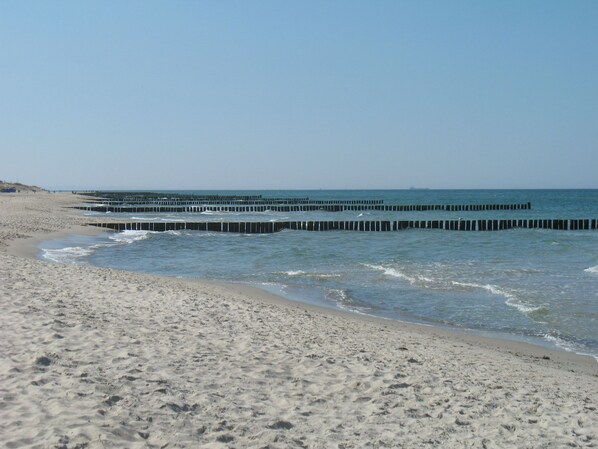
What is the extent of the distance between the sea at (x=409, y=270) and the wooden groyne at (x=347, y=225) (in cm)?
130

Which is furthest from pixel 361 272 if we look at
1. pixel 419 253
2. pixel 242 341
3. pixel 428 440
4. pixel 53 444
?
pixel 53 444

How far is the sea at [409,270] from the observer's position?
41.0ft

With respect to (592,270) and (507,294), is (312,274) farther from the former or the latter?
(592,270)

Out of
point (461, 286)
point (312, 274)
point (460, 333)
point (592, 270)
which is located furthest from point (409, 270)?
Result: point (460, 333)

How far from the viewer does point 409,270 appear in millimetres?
19812

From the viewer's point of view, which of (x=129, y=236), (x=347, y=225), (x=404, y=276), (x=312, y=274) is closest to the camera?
(x=404, y=276)

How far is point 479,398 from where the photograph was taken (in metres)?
6.31

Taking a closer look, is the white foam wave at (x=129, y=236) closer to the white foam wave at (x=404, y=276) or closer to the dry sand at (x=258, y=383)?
the white foam wave at (x=404, y=276)

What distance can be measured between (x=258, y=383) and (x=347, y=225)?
109 feet

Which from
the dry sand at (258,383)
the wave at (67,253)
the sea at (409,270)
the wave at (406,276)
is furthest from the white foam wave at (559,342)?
the wave at (67,253)

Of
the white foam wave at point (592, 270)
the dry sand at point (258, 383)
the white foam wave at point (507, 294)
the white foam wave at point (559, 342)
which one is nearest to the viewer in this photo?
the dry sand at point (258, 383)

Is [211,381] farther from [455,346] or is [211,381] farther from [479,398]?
[455,346]

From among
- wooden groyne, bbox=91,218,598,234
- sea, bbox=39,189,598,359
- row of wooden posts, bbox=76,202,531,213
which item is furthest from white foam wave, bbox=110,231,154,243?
row of wooden posts, bbox=76,202,531,213

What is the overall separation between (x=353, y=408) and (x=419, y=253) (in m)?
20.3
